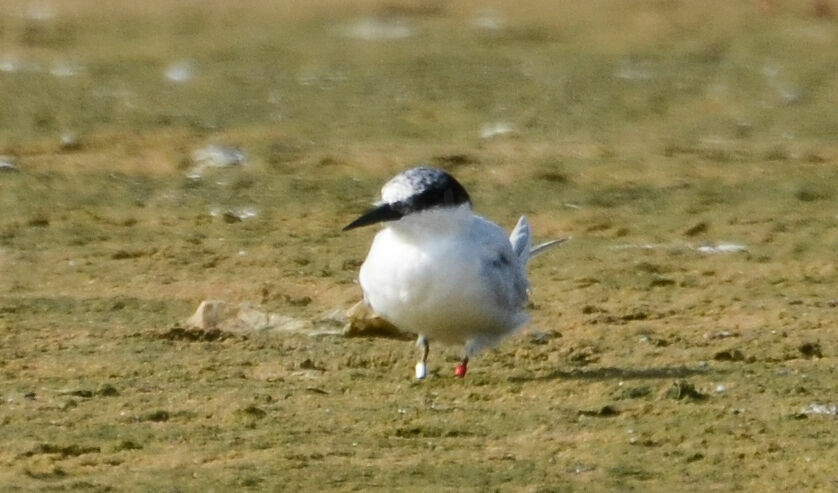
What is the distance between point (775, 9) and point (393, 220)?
9.26 m

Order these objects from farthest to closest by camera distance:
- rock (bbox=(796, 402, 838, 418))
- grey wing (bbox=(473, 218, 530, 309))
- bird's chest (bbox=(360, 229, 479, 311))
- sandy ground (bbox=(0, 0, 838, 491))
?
grey wing (bbox=(473, 218, 530, 309)) < bird's chest (bbox=(360, 229, 479, 311)) < rock (bbox=(796, 402, 838, 418)) < sandy ground (bbox=(0, 0, 838, 491))

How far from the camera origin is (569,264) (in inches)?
333

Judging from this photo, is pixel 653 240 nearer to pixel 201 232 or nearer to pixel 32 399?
pixel 201 232

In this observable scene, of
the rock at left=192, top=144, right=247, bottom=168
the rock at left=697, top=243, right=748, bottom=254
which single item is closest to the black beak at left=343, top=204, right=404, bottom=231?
the rock at left=697, top=243, right=748, bottom=254

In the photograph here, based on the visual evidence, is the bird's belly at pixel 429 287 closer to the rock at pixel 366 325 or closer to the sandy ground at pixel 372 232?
the sandy ground at pixel 372 232

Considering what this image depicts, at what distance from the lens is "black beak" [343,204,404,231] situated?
5.86 meters

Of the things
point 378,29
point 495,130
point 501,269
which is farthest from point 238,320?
point 378,29

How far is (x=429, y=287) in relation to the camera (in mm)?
5883

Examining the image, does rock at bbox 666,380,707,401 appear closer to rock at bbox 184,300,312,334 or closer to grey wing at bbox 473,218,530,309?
grey wing at bbox 473,218,530,309

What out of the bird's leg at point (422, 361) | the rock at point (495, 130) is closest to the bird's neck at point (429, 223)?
the bird's leg at point (422, 361)

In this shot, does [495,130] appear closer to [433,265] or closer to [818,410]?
[433,265]

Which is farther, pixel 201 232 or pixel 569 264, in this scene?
pixel 201 232

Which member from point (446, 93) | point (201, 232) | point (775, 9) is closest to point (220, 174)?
point (201, 232)

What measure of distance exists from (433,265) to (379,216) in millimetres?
212
